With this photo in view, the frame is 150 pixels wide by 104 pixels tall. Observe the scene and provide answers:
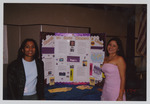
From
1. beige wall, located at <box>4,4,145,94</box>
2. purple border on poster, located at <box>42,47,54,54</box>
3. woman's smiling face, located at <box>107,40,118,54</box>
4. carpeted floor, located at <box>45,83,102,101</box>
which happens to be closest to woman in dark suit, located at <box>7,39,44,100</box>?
carpeted floor, located at <box>45,83,102,101</box>

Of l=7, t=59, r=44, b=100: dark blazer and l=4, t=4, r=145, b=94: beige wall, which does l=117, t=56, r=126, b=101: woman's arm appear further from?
l=4, t=4, r=145, b=94: beige wall

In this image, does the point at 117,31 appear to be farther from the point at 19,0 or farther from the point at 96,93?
the point at 19,0

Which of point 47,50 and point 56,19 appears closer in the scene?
point 47,50

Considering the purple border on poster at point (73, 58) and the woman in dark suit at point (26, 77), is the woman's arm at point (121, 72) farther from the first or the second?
the purple border on poster at point (73, 58)

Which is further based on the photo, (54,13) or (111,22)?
(111,22)

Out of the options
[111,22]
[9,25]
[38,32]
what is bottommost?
[38,32]

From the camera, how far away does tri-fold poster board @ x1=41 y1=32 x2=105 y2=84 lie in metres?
3.23

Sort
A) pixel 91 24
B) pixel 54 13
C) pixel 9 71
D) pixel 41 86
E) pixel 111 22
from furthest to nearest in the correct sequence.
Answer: pixel 111 22
pixel 91 24
pixel 54 13
pixel 41 86
pixel 9 71

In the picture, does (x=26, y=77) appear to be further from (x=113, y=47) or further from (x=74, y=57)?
(x=74, y=57)

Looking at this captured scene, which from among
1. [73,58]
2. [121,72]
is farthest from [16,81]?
[73,58]

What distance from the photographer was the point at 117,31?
510cm

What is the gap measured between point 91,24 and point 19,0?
3.10 meters

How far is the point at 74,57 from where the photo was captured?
330 cm

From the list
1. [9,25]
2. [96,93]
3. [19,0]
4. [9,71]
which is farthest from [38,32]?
[96,93]
